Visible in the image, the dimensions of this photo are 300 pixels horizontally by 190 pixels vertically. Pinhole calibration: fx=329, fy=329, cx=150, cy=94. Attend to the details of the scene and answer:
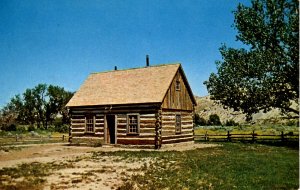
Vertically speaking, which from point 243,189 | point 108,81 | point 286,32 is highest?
point 286,32

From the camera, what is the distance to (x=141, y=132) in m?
27.2

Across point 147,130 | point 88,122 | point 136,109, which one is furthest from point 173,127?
point 88,122

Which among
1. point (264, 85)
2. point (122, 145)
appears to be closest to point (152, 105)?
point (122, 145)

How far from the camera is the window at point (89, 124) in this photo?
29.8 m

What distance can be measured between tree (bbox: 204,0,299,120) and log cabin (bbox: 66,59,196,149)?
455 cm

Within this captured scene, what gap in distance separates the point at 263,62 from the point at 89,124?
16290mm

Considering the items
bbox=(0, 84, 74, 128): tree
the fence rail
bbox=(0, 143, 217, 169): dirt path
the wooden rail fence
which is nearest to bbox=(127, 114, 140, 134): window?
bbox=(0, 143, 217, 169): dirt path

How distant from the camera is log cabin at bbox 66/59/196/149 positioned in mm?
26922

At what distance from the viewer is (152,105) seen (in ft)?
87.1

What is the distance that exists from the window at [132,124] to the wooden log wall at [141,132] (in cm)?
32

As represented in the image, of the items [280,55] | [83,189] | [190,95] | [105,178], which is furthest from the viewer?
[190,95]

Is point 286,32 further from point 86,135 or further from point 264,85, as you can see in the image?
point 86,135

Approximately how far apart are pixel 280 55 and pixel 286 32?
7.17ft

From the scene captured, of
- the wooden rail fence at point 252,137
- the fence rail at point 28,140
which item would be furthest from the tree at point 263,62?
the fence rail at point 28,140
